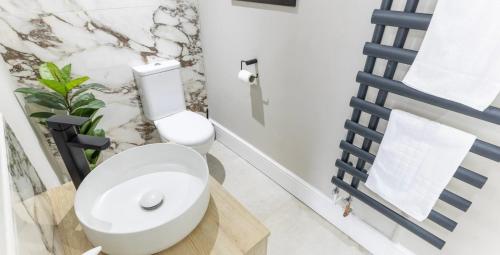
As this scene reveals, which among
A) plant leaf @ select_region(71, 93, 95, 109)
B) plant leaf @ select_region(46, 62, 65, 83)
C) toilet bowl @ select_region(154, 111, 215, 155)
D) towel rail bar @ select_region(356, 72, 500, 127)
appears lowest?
toilet bowl @ select_region(154, 111, 215, 155)

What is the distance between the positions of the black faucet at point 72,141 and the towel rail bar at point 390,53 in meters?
1.04

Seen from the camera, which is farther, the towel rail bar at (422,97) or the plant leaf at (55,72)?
the plant leaf at (55,72)

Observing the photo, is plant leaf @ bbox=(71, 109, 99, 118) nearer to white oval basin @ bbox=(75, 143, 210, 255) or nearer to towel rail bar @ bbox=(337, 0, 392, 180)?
white oval basin @ bbox=(75, 143, 210, 255)

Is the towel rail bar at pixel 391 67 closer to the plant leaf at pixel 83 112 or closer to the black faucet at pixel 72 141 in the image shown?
the black faucet at pixel 72 141

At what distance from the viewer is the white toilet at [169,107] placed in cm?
173

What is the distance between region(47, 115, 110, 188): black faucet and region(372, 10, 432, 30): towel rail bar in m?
1.07

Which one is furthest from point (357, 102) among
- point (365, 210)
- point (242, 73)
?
point (242, 73)

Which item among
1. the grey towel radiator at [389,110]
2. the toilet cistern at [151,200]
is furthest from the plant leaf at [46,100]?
the grey towel radiator at [389,110]

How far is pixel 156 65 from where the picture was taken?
189cm

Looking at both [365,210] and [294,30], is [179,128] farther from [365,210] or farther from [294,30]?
[365,210]

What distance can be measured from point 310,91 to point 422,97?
0.58 m

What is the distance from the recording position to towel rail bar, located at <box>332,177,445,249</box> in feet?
3.65

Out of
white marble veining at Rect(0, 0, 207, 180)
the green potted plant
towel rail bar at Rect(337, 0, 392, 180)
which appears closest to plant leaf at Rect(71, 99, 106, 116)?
the green potted plant

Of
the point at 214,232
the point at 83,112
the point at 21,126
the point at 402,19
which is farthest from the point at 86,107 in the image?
the point at 402,19
